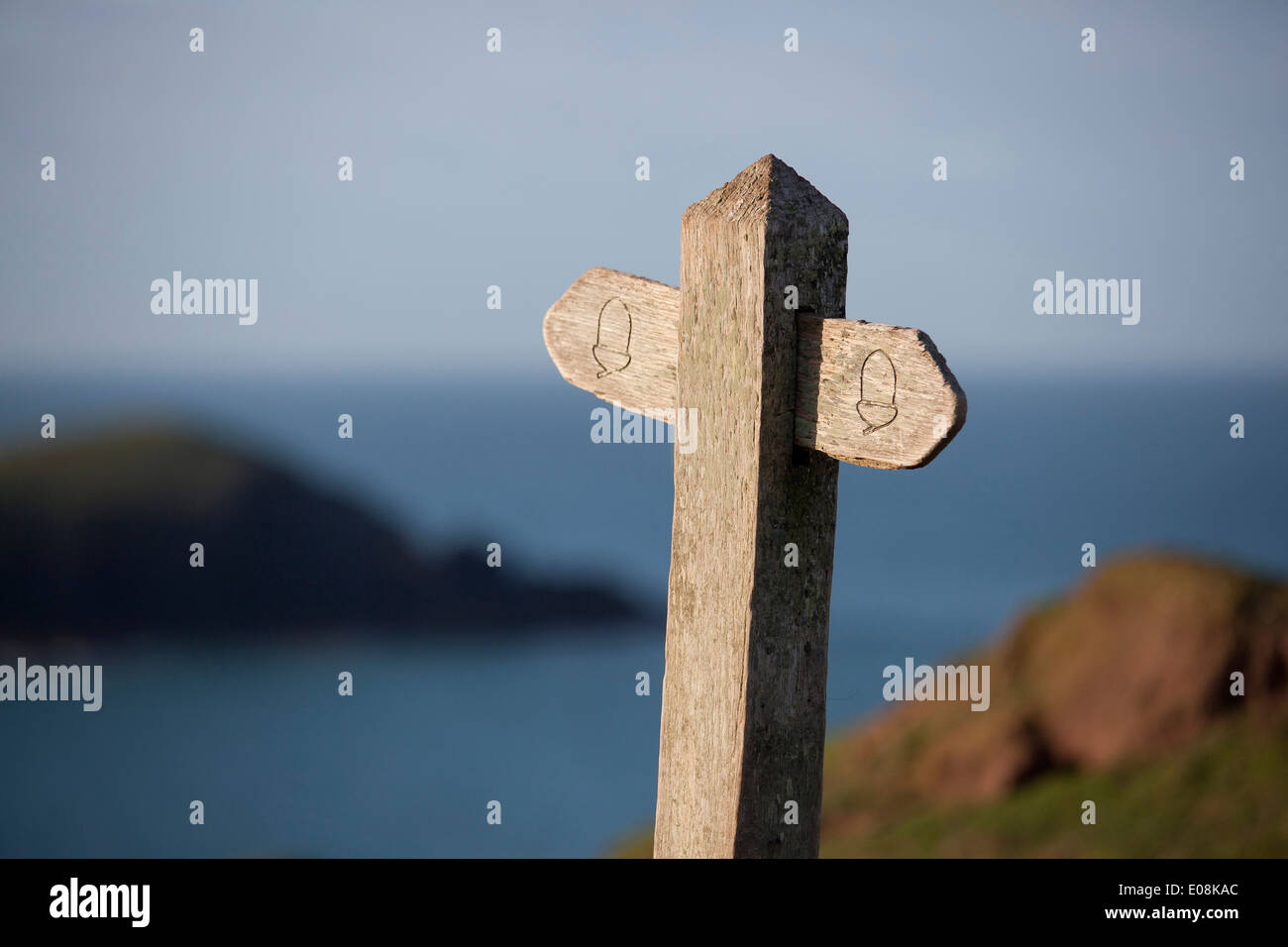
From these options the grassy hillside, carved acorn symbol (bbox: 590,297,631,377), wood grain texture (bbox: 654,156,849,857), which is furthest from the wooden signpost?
the grassy hillside

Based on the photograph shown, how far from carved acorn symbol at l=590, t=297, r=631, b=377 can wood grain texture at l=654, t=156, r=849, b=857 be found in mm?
283

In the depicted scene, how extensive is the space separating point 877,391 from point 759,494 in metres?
0.32

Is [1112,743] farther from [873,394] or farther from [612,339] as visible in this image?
[873,394]

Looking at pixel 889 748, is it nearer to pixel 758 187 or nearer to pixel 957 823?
pixel 957 823

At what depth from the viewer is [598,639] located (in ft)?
59.7

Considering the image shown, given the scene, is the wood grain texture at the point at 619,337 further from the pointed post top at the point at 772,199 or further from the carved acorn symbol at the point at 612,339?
the pointed post top at the point at 772,199

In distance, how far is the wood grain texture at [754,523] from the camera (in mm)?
2209

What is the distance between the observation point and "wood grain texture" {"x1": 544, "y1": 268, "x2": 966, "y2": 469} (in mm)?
1971

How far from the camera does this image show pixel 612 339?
2.68 m

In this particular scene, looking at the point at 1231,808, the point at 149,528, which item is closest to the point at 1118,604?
the point at 1231,808

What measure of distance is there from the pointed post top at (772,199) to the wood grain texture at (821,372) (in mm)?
166

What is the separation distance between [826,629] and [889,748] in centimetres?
511

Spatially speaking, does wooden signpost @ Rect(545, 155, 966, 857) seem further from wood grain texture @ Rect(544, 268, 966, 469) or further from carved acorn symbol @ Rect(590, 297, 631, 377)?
carved acorn symbol @ Rect(590, 297, 631, 377)

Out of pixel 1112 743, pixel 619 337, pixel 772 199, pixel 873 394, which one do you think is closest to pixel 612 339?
pixel 619 337
